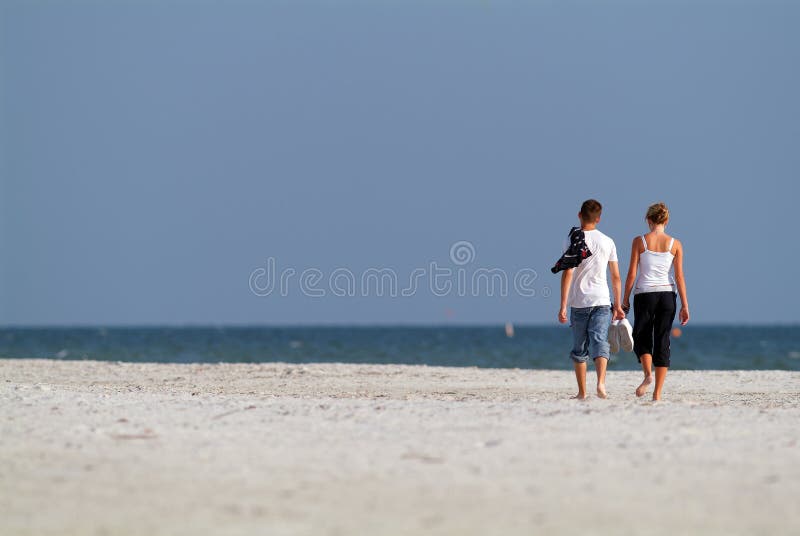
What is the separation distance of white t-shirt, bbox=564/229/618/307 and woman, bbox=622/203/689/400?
0.23 metres

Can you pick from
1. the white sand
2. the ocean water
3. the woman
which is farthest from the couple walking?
the ocean water

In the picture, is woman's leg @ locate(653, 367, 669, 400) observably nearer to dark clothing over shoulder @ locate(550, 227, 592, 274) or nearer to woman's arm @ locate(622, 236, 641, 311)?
woman's arm @ locate(622, 236, 641, 311)

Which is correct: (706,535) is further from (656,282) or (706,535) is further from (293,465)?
(656,282)

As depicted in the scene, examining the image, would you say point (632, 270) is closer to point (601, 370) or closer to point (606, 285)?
point (606, 285)

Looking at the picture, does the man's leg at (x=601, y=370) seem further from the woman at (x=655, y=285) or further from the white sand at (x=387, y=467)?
the white sand at (x=387, y=467)

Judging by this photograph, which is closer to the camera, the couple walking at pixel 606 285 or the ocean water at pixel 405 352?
the couple walking at pixel 606 285

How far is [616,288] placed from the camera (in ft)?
31.5

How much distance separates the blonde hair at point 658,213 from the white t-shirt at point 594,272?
0.48 m

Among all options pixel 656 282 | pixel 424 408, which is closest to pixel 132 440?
pixel 424 408

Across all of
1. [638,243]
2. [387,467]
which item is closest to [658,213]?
[638,243]

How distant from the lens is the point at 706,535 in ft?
14.3

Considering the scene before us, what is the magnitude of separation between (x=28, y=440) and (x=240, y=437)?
1402 mm

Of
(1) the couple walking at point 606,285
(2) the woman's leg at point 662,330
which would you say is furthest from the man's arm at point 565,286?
(2) the woman's leg at point 662,330

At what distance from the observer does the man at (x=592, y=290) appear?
943 centimetres
